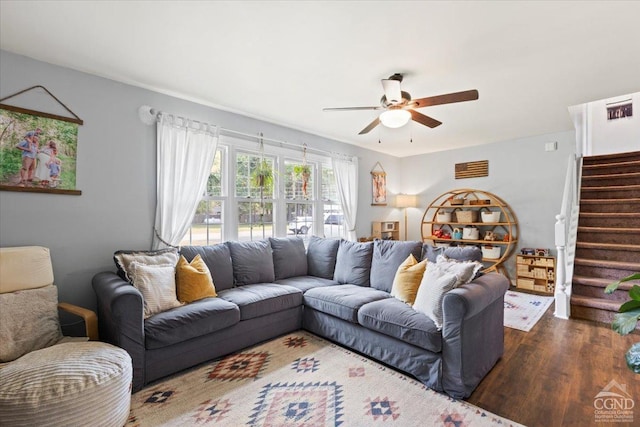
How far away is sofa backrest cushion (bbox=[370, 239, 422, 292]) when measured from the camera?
3058 millimetres

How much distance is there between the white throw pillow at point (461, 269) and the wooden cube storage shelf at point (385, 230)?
3.30 m

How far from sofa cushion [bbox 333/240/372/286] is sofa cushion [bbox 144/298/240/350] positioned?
4.24 ft

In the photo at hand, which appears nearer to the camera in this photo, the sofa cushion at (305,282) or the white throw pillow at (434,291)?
the white throw pillow at (434,291)

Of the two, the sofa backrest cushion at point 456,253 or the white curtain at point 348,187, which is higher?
the white curtain at point 348,187

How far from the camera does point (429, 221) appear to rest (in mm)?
6242

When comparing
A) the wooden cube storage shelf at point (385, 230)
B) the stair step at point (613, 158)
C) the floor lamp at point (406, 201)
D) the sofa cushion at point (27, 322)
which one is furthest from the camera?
the floor lamp at point (406, 201)

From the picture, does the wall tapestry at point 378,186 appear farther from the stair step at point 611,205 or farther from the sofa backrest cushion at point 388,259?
the stair step at point 611,205

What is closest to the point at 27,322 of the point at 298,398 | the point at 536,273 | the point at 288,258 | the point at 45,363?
the point at 45,363

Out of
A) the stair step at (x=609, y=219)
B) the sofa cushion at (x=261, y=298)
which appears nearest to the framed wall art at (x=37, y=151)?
the sofa cushion at (x=261, y=298)

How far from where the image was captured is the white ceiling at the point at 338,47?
1957 mm

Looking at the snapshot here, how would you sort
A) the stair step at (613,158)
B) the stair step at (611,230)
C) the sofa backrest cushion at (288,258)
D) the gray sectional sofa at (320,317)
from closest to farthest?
the gray sectional sofa at (320,317)
the sofa backrest cushion at (288,258)
the stair step at (611,230)
the stair step at (613,158)

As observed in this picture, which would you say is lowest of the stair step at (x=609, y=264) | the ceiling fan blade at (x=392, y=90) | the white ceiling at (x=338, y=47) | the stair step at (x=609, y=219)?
the stair step at (x=609, y=264)

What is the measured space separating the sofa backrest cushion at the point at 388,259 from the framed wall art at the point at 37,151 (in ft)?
9.36

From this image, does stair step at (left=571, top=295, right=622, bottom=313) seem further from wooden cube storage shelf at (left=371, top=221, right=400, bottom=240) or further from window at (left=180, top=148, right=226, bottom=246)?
window at (left=180, top=148, right=226, bottom=246)
